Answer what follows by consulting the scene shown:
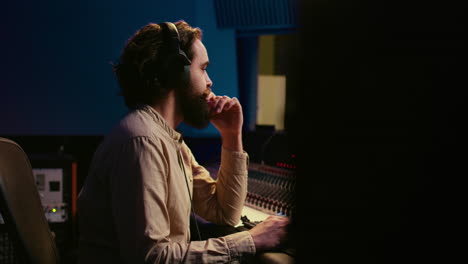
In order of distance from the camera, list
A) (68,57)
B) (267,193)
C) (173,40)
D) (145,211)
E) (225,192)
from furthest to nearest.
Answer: (68,57), (267,193), (225,192), (173,40), (145,211)

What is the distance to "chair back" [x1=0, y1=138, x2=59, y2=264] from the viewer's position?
3.22 ft

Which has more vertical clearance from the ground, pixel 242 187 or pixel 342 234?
pixel 342 234

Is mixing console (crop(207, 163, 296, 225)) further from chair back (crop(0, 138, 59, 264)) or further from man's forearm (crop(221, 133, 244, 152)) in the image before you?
chair back (crop(0, 138, 59, 264))

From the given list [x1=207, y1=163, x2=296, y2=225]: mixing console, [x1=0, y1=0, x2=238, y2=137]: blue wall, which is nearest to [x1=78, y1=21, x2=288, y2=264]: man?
[x1=207, y1=163, x2=296, y2=225]: mixing console

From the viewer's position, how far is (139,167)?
97 cm

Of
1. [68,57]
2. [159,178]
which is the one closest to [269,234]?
[159,178]

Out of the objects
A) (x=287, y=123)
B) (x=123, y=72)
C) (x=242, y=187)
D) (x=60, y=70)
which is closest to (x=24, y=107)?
(x=60, y=70)

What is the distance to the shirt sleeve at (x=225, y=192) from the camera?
149cm

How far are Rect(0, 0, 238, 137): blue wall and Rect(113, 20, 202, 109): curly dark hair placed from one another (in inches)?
47.2

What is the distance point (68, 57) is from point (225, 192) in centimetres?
153

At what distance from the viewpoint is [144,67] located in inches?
48.9

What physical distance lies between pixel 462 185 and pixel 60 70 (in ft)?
8.19

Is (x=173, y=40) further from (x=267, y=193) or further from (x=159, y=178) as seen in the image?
(x=267, y=193)

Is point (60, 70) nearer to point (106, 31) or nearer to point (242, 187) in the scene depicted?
point (106, 31)
